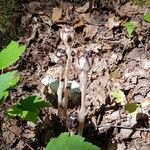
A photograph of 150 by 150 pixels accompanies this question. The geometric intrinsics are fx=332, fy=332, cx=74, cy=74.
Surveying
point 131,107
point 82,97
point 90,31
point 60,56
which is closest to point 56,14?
point 90,31

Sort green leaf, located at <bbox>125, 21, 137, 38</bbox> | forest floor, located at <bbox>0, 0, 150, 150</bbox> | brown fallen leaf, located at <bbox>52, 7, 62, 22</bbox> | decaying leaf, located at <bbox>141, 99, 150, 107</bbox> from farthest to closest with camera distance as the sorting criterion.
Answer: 1. brown fallen leaf, located at <bbox>52, 7, 62, 22</bbox>
2. green leaf, located at <bbox>125, 21, 137, 38</bbox>
3. decaying leaf, located at <bbox>141, 99, 150, 107</bbox>
4. forest floor, located at <bbox>0, 0, 150, 150</bbox>

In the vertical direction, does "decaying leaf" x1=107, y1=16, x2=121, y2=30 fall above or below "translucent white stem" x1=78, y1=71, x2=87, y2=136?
above

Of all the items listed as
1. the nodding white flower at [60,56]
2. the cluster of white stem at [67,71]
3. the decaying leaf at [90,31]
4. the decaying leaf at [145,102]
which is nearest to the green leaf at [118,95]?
the decaying leaf at [145,102]

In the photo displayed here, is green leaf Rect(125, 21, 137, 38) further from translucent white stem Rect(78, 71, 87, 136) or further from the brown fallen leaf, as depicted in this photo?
translucent white stem Rect(78, 71, 87, 136)

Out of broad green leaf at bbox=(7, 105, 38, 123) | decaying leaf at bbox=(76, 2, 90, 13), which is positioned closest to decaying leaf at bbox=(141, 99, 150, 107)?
broad green leaf at bbox=(7, 105, 38, 123)

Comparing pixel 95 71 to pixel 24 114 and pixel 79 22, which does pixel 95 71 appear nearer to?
pixel 79 22

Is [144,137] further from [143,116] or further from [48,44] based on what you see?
[48,44]

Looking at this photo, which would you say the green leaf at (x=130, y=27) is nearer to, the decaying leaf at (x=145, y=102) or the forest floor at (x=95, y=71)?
the forest floor at (x=95, y=71)
